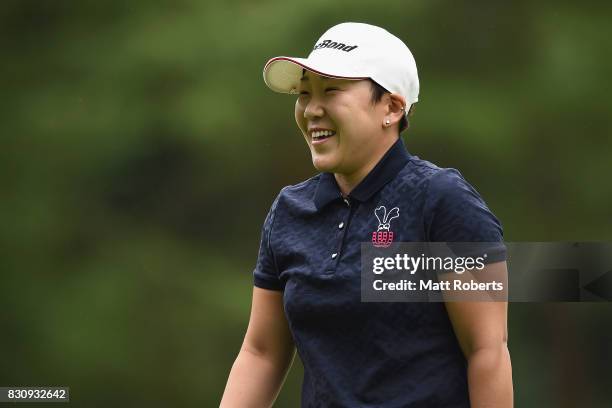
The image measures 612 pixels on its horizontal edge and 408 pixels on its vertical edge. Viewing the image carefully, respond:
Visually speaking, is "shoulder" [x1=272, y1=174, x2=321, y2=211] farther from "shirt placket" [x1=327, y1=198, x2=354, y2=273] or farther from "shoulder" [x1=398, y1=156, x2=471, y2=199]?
"shoulder" [x1=398, y1=156, x2=471, y2=199]

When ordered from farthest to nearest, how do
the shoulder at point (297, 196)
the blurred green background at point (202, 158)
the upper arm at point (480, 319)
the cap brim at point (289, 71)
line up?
the blurred green background at point (202, 158), the shoulder at point (297, 196), the cap brim at point (289, 71), the upper arm at point (480, 319)

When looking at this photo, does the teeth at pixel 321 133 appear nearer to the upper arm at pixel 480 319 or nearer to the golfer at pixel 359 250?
the golfer at pixel 359 250

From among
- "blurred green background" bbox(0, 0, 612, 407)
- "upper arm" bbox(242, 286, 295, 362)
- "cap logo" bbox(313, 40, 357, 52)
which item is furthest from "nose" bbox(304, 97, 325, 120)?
"blurred green background" bbox(0, 0, 612, 407)

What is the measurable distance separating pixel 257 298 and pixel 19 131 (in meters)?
6.04

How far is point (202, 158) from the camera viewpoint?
8.07 metres

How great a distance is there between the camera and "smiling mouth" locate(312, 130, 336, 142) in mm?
2377

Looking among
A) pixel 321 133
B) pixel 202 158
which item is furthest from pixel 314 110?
pixel 202 158

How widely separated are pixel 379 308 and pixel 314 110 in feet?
1.40

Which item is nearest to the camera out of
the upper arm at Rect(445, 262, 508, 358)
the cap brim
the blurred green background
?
the upper arm at Rect(445, 262, 508, 358)

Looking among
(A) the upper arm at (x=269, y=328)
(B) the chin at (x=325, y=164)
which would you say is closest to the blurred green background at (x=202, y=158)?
(A) the upper arm at (x=269, y=328)

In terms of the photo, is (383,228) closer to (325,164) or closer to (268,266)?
(325,164)

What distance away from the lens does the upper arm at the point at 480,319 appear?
219 cm

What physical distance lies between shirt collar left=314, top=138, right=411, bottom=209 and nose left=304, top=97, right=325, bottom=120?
5.8 inches

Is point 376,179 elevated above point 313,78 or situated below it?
below
